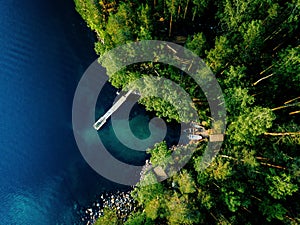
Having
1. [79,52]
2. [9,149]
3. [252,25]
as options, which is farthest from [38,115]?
[252,25]

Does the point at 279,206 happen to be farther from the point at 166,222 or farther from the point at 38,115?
the point at 38,115

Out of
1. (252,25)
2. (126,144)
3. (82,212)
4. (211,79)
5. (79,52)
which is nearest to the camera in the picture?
(252,25)

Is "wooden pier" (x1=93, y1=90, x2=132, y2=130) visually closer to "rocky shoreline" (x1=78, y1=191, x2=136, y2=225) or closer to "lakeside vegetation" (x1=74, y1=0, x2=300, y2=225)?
"lakeside vegetation" (x1=74, y1=0, x2=300, y2=225)

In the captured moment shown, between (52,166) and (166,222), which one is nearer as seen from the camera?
(166,222)

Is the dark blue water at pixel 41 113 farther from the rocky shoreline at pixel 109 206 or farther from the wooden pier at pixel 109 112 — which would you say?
the wooden pier at pixel 109 112

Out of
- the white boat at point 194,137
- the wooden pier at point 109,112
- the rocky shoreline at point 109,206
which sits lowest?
the rocky shoreline at point 109,206

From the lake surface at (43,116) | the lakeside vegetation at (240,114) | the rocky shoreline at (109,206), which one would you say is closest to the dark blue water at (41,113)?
the lake surface at (43,116)
